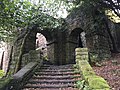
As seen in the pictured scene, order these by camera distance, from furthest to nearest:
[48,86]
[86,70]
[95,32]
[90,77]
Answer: [95,32] → [86,70] → [48,86] → [90,77]

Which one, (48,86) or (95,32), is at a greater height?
(95,32)

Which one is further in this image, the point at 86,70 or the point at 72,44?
the point at 72,44

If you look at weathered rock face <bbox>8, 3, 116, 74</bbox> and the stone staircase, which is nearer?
the stone staircase

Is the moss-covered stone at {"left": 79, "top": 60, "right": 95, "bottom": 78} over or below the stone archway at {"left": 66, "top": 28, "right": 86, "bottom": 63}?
below

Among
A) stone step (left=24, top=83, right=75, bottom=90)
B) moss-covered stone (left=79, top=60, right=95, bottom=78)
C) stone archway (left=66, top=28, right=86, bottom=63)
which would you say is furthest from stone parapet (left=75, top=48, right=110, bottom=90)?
stone archway (left=66, top=28, right=86, bottom=63)

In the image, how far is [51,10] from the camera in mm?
11609

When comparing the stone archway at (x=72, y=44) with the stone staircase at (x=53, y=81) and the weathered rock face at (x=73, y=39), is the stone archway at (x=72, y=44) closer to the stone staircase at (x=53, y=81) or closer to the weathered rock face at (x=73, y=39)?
the weathered rock face at (x=73, y=39)

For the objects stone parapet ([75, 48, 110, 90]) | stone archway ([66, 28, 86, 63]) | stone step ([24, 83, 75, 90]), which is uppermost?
stone archway ([66, 28, 86, 63])

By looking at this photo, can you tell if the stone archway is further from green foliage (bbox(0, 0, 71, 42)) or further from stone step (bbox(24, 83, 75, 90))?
stone step (bbox(24, 83, 75, 90))

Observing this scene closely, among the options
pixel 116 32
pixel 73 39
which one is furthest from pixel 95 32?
pixel 116 32

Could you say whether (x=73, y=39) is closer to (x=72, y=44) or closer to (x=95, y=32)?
(x=72, y=44)

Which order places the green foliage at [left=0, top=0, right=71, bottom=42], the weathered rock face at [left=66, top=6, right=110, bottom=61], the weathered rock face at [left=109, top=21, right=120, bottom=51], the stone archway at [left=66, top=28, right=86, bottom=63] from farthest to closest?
the stone archway at [left=66, top=28, right=86, bottom=63], the weathered rock face at [left=109, top=21, right=120, bottom=51], the weathered rock face at [left=66, top=6, right=110, bottom=61], the green foliage at [left=0, top=0, right=71, bottom=42]

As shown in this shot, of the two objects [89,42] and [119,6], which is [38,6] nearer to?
[89,42]

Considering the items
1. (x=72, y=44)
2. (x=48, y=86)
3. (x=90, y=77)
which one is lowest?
(x=48, y=86)
